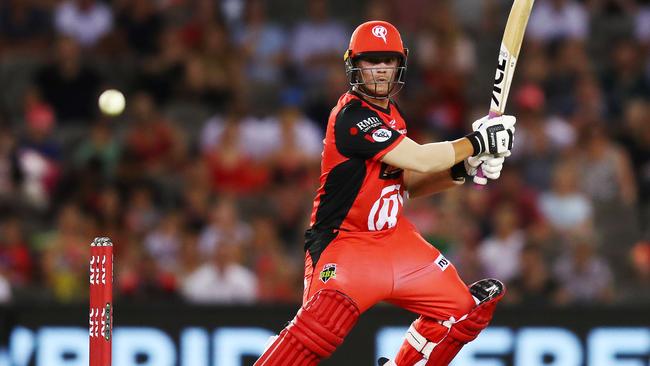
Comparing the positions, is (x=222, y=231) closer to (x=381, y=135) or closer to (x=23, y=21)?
(x=23, y=21)

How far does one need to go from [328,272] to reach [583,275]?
5319 millimetres

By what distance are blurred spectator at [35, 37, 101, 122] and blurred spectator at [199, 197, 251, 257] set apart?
2390mm

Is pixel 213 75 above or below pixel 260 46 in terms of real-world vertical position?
below

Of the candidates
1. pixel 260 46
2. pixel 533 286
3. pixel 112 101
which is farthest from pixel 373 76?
pixel 260 46

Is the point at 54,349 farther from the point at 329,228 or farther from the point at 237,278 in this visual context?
the point at 329,228

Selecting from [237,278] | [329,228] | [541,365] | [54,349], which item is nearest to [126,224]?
[237,278]

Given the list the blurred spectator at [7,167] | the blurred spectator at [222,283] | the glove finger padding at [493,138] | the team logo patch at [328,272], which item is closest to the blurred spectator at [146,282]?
the blurred spectator at [222,283]

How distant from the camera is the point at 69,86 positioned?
14.5m

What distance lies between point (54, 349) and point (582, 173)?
5.63 m

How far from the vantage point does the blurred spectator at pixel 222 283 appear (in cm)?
1208

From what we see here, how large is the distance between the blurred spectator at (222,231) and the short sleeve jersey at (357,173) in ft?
15.7

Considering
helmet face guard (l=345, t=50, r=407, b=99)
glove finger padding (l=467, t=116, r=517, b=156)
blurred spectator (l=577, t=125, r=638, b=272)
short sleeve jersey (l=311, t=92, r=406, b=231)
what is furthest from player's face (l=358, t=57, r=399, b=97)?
blurred spectator (l=577, t=125, r=638, b=272)

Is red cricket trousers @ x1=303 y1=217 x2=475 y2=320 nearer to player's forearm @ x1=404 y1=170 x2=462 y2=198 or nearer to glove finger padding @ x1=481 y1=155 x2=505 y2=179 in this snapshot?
player's forearm @ x1=404 y1=170 x2=462 y2=198

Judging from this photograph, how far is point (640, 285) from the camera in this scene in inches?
496
